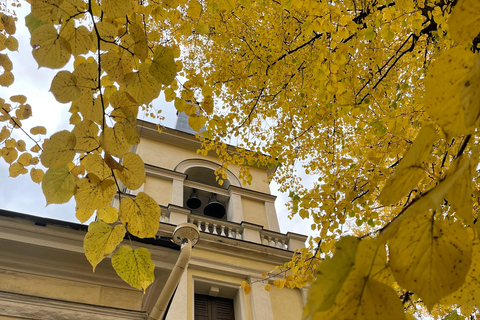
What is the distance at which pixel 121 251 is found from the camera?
1.16m

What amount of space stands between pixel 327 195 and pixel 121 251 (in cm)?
384

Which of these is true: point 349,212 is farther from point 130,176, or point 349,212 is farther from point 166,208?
point 166,208

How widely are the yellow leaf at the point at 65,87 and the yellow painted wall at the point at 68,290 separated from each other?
3.04 metres

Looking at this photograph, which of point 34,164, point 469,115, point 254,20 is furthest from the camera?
point 254,20

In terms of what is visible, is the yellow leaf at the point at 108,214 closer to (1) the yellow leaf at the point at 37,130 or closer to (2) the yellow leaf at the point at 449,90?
(2) the yellow leaf at the point at 449,90

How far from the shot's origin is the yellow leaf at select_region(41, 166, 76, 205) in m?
1.23

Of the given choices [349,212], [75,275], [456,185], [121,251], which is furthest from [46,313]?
[456,185]

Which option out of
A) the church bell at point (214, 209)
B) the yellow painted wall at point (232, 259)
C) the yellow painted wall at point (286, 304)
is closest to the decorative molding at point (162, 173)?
the church bell at point (214, 209)

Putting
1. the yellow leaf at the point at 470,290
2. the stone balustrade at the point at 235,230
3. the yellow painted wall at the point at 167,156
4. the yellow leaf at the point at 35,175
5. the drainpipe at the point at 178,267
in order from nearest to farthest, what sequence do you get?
the yellow leaf at the point at 470,290 < the yellow leaf at the point at 35,175 < the drainpipe at the point at 178,267 < the stone balustrade at the point at 235,230 < the yellow painted wall at the point at 167,156

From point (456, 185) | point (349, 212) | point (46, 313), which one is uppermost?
point (349, 212)

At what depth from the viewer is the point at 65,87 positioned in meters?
1.29

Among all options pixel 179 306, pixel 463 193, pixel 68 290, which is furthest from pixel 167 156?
pixel 463 193

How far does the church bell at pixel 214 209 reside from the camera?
31.9 feet

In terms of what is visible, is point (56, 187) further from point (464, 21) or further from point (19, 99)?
point (19, 99)
